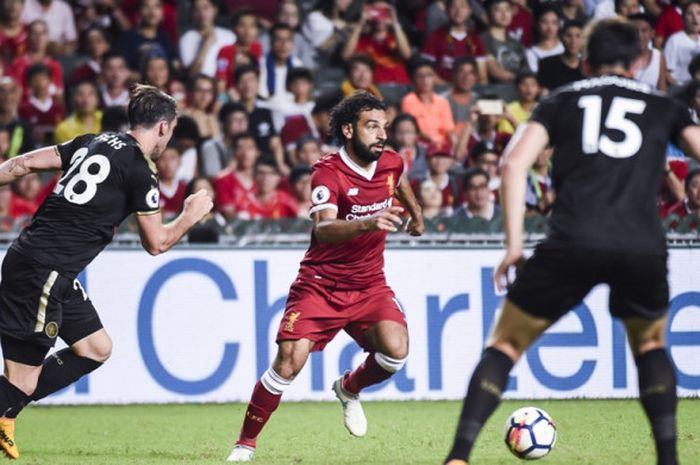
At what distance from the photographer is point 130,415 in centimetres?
1038

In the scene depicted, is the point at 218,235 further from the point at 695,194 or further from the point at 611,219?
the point at 611,219

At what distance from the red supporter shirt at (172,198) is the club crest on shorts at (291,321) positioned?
4.71 metres

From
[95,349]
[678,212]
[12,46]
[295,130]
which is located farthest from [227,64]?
[95,349]

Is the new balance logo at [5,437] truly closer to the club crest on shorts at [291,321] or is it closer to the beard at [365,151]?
the club crest on shorts at [291,321]

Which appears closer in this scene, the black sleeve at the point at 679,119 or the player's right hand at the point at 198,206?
the black sleeve at the point at 679,119

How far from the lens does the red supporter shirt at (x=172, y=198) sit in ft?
40.6

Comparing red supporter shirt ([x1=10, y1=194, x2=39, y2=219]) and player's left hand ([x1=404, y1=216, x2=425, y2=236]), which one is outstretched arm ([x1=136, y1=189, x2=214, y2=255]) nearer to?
player's left hand ([x1=404, y1=216, x2=425, y2=236])

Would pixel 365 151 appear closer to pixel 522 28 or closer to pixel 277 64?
pixel 277 64

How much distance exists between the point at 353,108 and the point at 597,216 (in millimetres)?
2730

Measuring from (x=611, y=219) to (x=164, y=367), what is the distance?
623 cm

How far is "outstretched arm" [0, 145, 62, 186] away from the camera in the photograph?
750 cm

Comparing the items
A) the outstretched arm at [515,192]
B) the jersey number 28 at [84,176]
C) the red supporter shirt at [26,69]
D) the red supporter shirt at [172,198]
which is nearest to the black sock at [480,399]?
the outstretched arm at [515,192]

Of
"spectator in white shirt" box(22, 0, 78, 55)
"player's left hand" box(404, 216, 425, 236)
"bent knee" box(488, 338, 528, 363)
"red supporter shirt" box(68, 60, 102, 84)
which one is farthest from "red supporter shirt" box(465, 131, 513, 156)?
"bent knee" box(488, 338, 528, 363)

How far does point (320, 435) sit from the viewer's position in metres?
8.96
